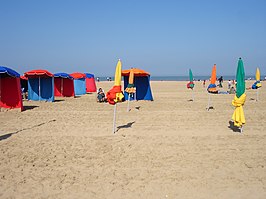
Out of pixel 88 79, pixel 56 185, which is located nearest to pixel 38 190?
pixel 56 185

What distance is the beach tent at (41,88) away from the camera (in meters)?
16.6

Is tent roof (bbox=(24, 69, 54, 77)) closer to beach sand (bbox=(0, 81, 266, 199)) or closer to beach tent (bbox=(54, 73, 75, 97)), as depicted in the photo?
beach tent (bbox=(54, 73, 75, 97))

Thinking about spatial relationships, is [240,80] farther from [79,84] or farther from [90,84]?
[90,84]

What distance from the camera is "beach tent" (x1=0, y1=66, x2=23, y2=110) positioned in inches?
480

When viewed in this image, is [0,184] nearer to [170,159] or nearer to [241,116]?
[170,159]

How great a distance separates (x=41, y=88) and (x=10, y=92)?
4516 mm

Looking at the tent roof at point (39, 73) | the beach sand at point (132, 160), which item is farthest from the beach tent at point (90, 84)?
the beach sand at point (132, 160)

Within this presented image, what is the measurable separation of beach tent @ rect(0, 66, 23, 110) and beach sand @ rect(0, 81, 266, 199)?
2938mm

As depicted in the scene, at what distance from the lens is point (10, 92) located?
1239 cm

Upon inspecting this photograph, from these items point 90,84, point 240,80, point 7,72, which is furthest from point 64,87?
point 240,80

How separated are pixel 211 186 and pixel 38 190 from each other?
8.84ft

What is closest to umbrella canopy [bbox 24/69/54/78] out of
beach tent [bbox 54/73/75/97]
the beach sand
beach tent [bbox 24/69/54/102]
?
beach tent [bbox 24/69/54/102]

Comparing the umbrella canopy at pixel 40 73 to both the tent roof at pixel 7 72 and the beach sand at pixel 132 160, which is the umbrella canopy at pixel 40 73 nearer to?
the tent roof at pixel 7 72

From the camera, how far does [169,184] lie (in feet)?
14.5
